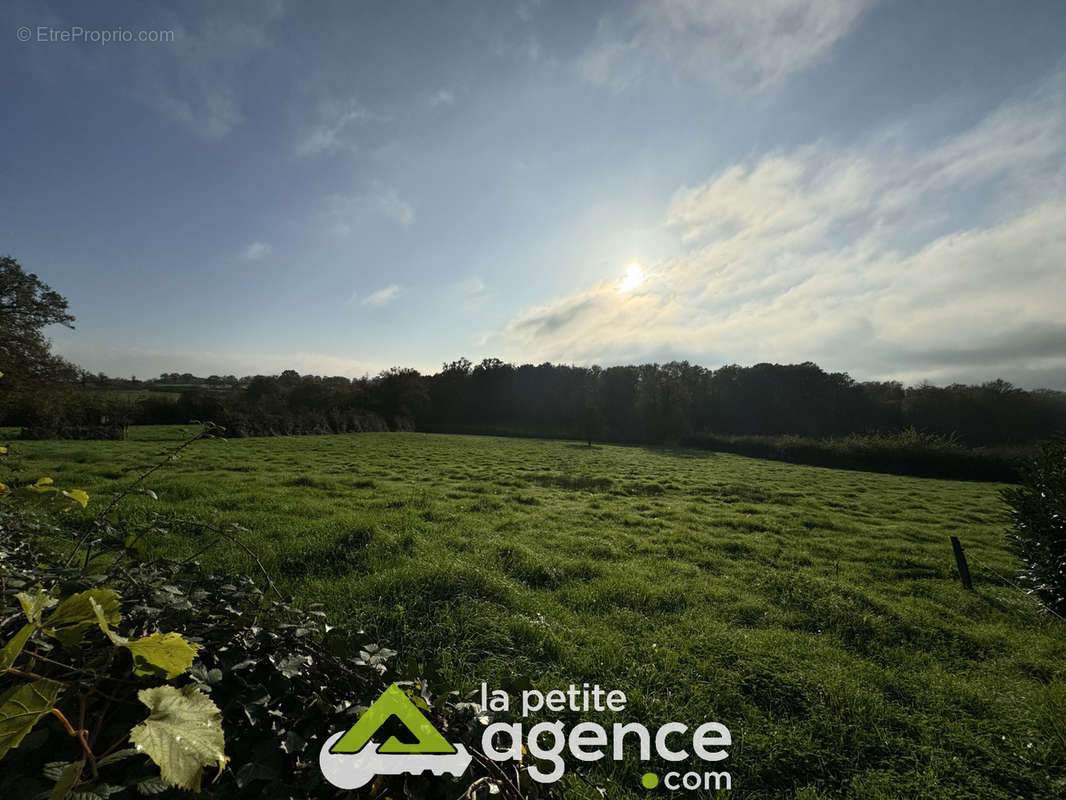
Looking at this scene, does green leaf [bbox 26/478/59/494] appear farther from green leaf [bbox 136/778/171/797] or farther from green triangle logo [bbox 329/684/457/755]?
green triangle logo [bbox 329/684/457/755]

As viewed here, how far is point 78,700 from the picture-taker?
0.99 m

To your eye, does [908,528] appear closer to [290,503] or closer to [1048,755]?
[1048,755]

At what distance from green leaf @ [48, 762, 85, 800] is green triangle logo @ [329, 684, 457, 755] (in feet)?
2.11

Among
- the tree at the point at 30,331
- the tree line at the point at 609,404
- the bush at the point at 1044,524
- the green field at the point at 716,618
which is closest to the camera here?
the green field at the point at 716,618

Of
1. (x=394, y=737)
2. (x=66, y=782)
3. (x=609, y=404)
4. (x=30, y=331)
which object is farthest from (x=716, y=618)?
(x=609, y=404)

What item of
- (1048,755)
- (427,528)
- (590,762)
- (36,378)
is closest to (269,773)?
(590,762)

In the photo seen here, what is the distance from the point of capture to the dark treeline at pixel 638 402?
49.0m

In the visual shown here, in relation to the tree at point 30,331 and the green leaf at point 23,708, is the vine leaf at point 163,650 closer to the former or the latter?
the green leaf at point 23,708

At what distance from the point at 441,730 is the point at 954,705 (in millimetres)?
5181

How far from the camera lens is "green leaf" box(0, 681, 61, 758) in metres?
0.72

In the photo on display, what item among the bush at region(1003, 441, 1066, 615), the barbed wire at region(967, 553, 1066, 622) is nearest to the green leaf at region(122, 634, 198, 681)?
the barbed wire at region(967, 553, 1066, 622)

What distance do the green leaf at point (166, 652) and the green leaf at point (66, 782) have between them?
0.54 feet

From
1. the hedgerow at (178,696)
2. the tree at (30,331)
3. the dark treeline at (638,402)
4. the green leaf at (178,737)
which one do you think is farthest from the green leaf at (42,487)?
the dark treeline at (638,402)

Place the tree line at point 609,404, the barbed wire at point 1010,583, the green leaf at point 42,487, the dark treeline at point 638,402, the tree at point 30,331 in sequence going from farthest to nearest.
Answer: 1. the dark treeline at point 638,402
2. the tree line at point 609,404
3. the tree at point 30,331
4. the barbed wire at point 1010,583
5. the green leaf at point 42,487
